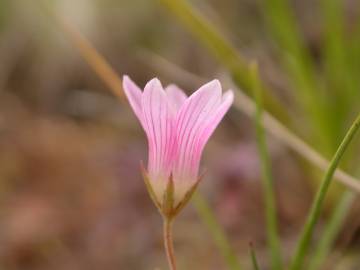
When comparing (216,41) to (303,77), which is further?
(303,77)

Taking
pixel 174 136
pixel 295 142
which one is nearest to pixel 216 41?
pixel 295 142

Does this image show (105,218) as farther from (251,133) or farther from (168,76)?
(168,76)

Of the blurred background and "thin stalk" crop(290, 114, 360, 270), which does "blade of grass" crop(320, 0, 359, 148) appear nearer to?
the blurred background

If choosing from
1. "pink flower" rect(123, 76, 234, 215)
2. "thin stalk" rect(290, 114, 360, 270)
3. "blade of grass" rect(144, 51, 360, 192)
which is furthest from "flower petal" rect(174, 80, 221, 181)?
"blade of grass" rect(144, 51, 360, 192)

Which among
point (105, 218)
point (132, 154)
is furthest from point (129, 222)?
point (132, 154)

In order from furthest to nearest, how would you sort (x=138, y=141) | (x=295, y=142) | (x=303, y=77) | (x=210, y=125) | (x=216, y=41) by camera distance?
1. (x=138, y=141)
2. (x=303, y=77)
3. (x=216, y=41)
4. (x=295, y=142)
5. (x=210, y=125)

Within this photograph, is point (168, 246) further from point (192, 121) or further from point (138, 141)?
point (138, 141)
